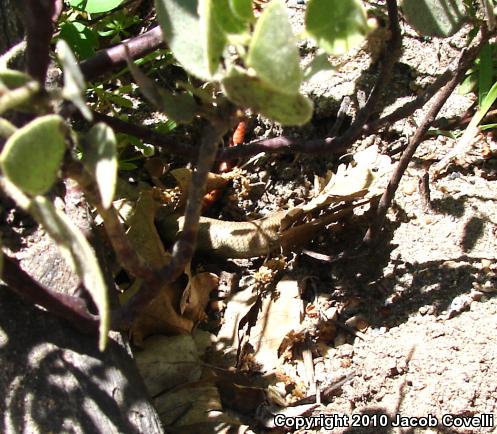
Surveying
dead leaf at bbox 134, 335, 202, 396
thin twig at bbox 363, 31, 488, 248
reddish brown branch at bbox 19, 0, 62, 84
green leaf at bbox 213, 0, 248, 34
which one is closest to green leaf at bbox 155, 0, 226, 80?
green leaf at bbox 213, 0, 248, 34

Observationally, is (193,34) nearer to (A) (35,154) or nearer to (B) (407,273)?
(A) (35,154)

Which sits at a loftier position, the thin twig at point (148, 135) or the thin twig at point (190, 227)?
the thin twig at point (148, 135)

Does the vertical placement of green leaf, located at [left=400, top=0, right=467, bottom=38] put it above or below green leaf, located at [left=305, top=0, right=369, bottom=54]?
above

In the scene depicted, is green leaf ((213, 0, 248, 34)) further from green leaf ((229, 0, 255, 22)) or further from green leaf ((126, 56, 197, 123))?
green leaf ((126, 56, 197, 123))

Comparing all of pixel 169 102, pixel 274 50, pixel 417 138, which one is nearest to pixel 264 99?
pixel 274 50

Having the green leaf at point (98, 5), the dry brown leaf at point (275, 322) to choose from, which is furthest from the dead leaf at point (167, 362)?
the green leaf at point (98, 5)

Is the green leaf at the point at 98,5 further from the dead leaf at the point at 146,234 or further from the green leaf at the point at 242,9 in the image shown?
the green leaf at the point at 242,9
